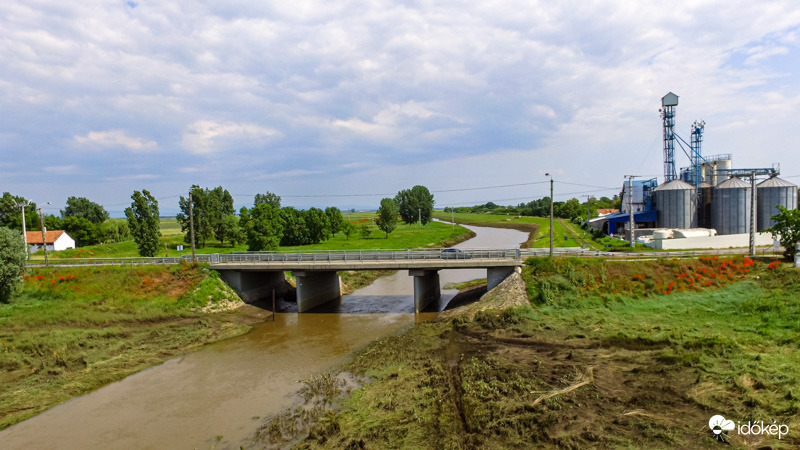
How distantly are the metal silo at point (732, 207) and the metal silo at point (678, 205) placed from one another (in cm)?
284

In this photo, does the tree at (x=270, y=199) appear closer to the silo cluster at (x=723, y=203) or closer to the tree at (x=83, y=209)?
the tree at (x=83, y=209)

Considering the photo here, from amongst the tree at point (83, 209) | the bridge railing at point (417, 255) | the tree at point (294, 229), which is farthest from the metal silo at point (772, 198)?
the tree at point (83, 209)

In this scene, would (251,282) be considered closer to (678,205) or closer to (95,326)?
(95,326)

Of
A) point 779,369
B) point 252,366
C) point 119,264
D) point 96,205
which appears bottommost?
point 252,366

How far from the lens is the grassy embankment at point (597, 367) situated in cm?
1612

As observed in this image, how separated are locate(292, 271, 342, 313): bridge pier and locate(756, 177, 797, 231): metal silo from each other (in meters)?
57.2

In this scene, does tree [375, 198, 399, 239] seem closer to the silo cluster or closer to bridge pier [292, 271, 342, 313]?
bridge pier [292, 271, 342, 313]

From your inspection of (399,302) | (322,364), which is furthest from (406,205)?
(322,364)

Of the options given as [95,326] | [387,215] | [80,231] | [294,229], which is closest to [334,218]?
[387,215]

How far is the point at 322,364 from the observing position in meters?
26.9

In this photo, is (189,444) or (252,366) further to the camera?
(252,366)

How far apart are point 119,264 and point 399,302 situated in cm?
3048

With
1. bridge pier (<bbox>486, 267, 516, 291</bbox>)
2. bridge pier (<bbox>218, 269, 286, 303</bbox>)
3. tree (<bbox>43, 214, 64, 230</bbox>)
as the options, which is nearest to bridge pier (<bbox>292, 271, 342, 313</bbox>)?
bridge pier (<bbox>218, 269, 286, 303</bbox>)

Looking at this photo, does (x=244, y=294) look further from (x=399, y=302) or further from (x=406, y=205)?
(x=406, y=205)
